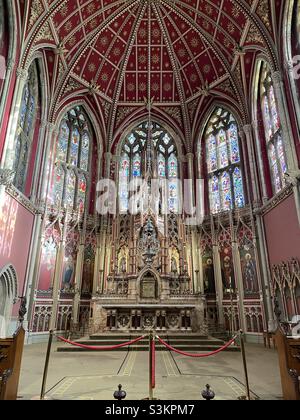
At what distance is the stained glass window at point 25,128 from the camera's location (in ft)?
50.5

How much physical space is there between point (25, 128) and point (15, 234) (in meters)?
6.74

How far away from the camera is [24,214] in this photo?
1507 centimetres

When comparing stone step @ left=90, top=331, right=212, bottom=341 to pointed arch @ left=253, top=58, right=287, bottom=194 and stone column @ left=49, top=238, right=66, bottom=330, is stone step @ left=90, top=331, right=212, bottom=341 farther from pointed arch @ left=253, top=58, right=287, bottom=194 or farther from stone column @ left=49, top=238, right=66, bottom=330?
pointed arch @ left=253, top=58, right=287, bottom=194

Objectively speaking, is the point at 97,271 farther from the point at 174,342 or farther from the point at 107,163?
the point at 107,163

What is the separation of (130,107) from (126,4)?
295 inches

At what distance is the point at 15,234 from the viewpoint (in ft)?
45.7

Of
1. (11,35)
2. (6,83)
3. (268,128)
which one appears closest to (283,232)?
(268,128)

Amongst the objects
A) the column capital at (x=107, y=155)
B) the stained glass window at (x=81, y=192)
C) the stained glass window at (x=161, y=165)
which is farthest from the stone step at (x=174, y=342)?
the column capital at (x=107, y=155)

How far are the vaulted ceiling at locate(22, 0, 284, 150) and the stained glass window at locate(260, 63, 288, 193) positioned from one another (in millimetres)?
1364

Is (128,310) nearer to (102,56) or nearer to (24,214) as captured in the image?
(24,214)

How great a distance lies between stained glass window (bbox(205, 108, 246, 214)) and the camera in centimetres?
1953

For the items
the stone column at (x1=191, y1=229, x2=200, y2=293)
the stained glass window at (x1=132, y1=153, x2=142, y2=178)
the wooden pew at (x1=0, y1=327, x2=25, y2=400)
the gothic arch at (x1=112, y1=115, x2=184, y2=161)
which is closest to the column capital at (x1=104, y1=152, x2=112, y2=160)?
the gothic arch at (x1=112, y1=115, x2=184, y2=161)

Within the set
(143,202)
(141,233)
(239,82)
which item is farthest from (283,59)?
(141,233)
